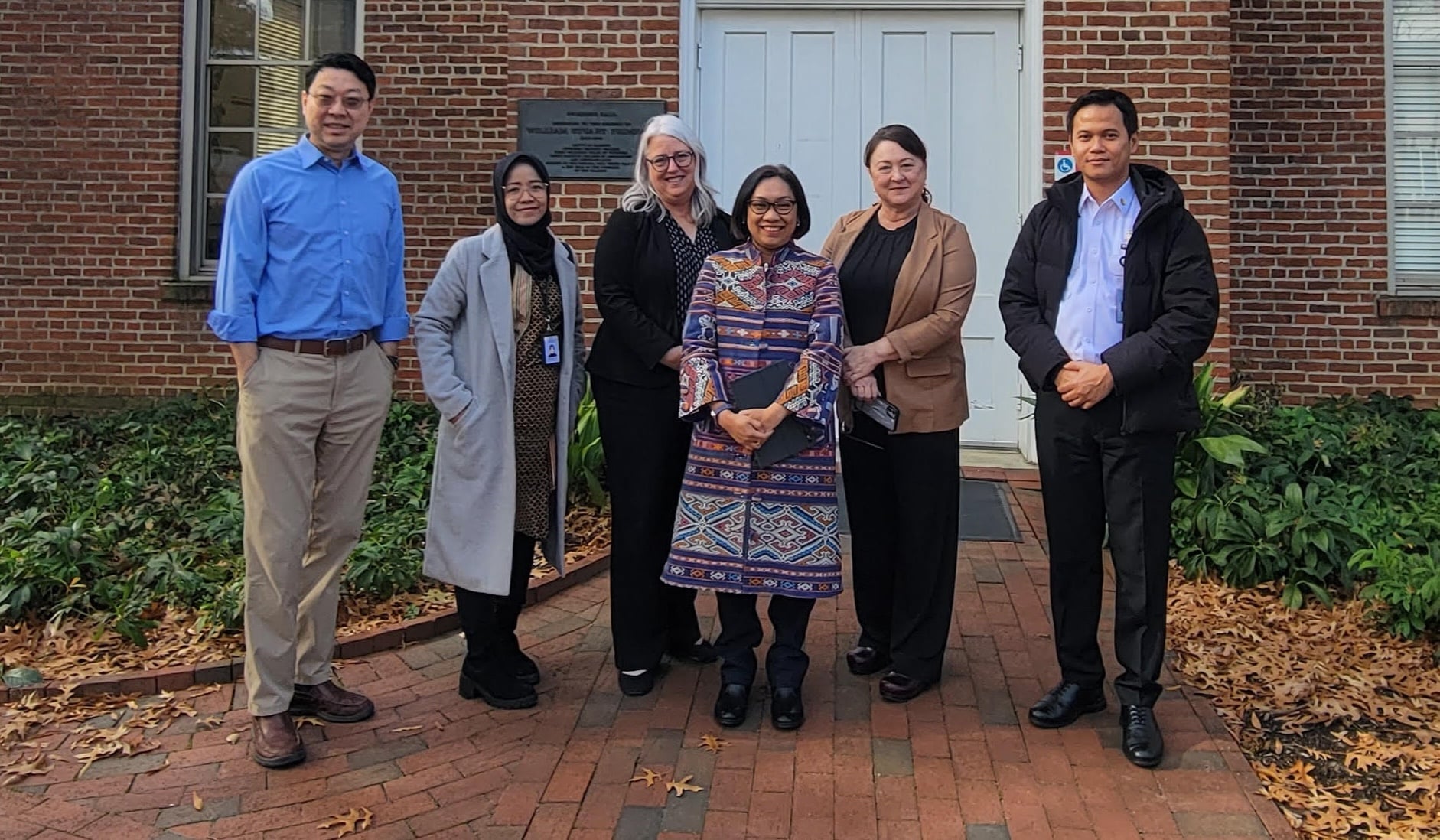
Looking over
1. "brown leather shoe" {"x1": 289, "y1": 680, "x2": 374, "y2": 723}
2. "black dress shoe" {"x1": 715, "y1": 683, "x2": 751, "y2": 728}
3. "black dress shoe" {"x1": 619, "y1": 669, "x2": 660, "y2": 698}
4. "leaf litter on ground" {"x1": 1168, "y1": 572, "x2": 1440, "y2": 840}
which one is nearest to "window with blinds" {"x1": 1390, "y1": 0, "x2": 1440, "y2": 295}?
"leaf litter on ground" {"x1": 1168, "y1": 572, "x2": 1440, "y2": 840}

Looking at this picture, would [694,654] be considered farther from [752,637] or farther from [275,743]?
[275,743]

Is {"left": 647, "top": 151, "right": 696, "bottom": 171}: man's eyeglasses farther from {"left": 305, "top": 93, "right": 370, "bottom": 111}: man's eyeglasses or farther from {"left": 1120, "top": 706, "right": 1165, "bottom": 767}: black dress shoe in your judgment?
{"left": 1120, "top": 706, "right": 1165, "bottom": 767}: black dress shoe

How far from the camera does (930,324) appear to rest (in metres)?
3.61

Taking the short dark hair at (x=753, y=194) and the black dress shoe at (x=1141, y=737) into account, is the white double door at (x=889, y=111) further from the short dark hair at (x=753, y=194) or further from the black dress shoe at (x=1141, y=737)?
the black dress shoe at (x=1141, y=737)

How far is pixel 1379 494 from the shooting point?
5.41m

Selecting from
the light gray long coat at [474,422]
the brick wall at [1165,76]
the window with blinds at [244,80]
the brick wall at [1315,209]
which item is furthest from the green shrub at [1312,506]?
the window with blinds at [244,80]

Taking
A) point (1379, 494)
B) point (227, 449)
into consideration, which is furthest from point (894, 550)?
point (227, 449)

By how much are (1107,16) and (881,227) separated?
11.5ft

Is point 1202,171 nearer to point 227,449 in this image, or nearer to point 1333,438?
point 1333,438

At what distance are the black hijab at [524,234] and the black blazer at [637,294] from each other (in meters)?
0.18

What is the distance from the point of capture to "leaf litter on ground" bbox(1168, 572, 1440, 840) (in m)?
3.16

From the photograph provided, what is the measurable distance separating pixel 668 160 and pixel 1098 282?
1.39m

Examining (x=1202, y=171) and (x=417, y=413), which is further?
(x=417, y=413)

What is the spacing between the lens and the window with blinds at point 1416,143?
752cm
